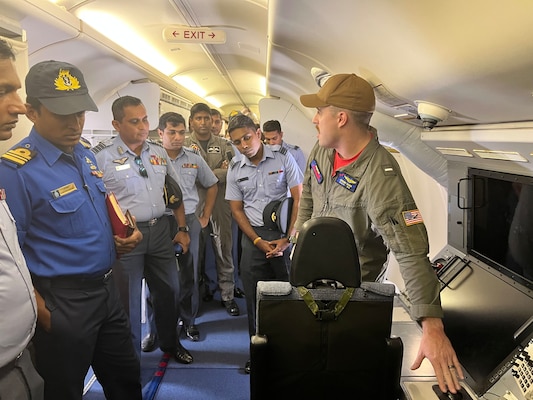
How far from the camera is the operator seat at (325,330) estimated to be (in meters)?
1.65

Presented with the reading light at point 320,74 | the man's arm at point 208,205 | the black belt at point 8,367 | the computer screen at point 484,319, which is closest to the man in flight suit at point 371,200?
the computer screen at point 484,319

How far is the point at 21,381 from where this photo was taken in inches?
56.8

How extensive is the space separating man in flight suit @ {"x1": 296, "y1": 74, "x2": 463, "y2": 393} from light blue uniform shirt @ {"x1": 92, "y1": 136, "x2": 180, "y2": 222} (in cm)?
113

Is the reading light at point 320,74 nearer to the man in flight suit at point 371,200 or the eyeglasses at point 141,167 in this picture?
the man in flight suit at point 371,200

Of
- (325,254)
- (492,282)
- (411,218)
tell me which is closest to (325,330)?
(325,254)

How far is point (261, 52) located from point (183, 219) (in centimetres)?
262

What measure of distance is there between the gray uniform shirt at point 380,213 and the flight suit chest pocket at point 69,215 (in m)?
1.22

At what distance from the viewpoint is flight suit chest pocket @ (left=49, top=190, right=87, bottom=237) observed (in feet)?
5.50

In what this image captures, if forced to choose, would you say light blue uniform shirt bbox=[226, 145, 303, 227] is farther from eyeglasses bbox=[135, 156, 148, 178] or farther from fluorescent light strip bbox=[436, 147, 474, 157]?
fluorescent light strip bbox=[436, 147, 474, 157]

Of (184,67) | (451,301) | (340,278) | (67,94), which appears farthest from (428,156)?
(184,67)

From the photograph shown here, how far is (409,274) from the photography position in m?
1.72

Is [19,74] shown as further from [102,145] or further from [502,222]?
[502,222]

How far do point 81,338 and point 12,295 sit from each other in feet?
2.10

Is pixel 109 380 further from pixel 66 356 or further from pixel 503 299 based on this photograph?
pixel 503 299
